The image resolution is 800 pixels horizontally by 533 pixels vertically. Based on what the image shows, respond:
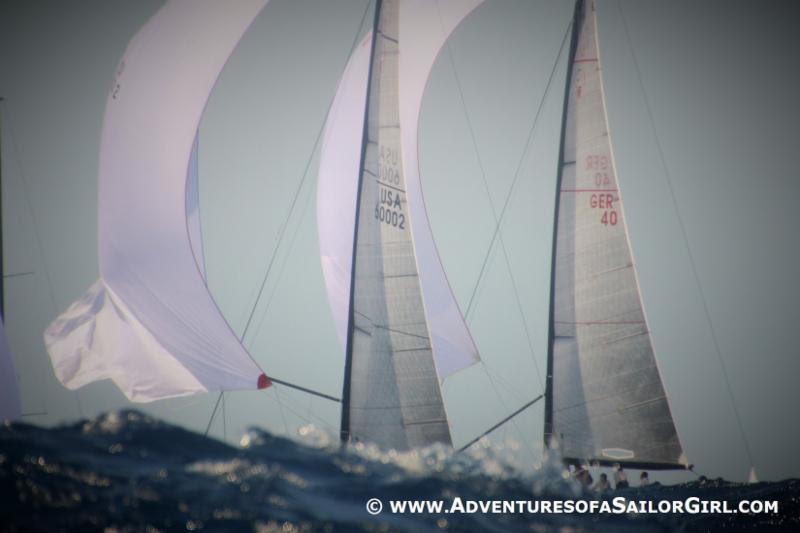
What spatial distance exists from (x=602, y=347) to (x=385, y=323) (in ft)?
15.9

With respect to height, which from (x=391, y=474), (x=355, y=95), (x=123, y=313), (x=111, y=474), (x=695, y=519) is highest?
(x=355, y=95)

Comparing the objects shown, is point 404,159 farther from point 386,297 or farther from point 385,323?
point 385,323

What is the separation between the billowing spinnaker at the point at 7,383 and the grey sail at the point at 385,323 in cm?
772

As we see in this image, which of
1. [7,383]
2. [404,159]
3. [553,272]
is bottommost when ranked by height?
[7,383]

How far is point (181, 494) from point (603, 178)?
39.0 ft

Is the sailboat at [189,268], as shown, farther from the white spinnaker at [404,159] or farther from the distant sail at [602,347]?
the distant sail at [602,347]

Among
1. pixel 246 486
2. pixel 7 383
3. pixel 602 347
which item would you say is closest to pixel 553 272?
pixel 602 347

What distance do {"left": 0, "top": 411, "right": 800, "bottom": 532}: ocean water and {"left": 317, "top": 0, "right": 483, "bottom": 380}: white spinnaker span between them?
4628 millimetres

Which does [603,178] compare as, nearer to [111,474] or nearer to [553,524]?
[553,524]

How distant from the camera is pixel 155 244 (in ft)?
44.5

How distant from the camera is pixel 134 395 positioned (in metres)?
12.9

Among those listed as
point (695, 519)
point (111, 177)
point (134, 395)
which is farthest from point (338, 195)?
point (695, 519)

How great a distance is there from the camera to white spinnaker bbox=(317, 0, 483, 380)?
19.2 m

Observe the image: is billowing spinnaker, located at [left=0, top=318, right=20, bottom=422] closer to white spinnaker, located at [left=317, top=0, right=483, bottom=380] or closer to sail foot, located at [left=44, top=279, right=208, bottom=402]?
sail foot, located at [left=44, top=279, right=208, bottom=402]
